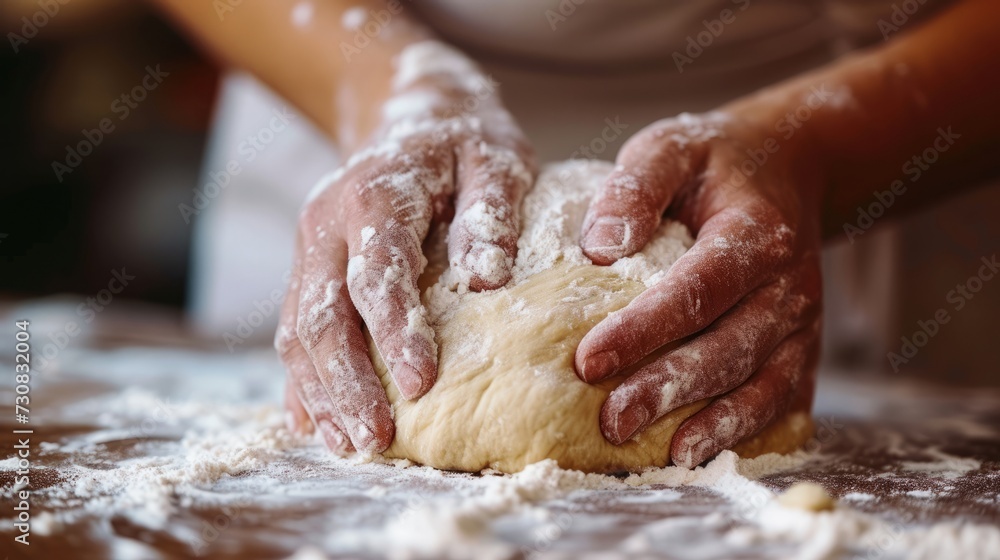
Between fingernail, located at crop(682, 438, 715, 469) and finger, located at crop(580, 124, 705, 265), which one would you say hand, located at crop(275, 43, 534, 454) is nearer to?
finger, located at crop(580, 124, 705, 265)

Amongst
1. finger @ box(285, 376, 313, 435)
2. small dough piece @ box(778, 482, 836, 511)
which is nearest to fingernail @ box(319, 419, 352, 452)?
finger @ box(285, 376, 313, 435)

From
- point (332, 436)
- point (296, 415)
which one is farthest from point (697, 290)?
point (296, 415)

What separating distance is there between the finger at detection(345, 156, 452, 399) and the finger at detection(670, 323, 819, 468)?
1.37ft

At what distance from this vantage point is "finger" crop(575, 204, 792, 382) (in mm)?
1101

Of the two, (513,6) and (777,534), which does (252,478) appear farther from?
(513,6)

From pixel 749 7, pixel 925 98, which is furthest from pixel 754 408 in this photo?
pixel 749 7

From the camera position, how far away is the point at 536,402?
1097 mm

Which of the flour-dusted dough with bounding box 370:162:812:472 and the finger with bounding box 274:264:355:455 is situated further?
the finger with bounding box 274:264:355:455

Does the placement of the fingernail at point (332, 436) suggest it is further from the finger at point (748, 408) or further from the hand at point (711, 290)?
the finger at point (748, 408)

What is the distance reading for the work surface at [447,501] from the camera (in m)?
0.83

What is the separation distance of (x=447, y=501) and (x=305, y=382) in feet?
1.41

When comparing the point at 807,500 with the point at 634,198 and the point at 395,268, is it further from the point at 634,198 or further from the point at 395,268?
the point at 395,268

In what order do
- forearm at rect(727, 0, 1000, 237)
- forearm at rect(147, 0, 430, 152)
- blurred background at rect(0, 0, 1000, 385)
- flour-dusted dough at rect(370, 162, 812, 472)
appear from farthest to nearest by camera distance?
blurred background at rect(0, 0, 1000, 385), forearm at rect(147, 0, 430, 152), forearm at rect(727, 0, 1000, 237), flour-dusted dough at rect(370, 162, 812, 472)

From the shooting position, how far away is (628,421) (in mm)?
1095
